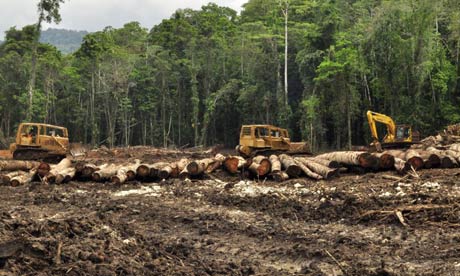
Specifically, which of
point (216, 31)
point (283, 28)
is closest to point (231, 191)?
point (283, 28)

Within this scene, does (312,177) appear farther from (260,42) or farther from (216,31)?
(216,31)

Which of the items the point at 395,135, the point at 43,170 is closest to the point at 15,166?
the point at 43,170

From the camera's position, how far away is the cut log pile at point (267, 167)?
14.9 metres

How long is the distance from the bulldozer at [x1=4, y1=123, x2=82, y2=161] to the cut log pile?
7.33 meters

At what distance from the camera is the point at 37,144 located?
982 inches

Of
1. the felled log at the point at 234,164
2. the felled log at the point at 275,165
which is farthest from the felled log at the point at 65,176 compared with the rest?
the felled log at the point at 275,165

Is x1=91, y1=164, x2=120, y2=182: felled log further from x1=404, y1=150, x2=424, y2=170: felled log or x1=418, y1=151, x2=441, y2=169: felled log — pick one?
x1=418, y1=151, x2=441, y2=169: felled log

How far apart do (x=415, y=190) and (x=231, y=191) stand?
15.8 feet

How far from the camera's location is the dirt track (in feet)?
20.9

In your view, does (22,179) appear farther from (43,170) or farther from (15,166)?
(15,166)

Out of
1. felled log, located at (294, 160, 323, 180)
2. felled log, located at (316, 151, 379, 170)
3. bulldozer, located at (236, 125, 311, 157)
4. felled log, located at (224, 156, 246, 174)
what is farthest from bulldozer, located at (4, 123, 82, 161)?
felled log, located at (316, 151, 379, 170)

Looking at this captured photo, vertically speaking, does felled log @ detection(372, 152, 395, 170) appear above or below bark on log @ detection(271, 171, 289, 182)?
above

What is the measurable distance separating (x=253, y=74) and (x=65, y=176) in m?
32.1

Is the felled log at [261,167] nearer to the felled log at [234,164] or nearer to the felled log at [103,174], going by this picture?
the felled log at [234,164]
